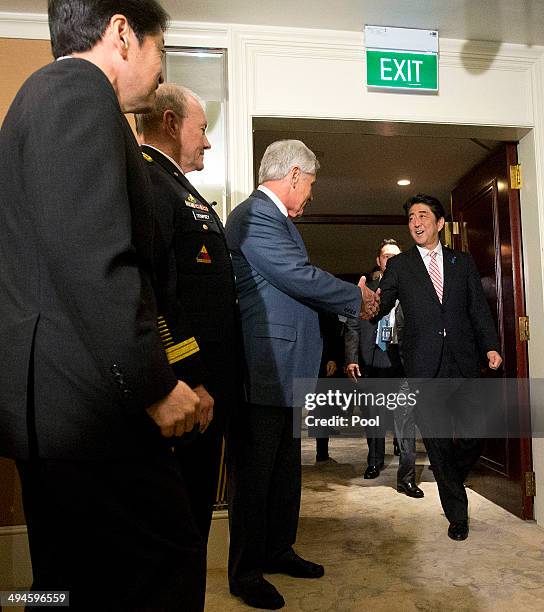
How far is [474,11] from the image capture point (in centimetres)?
266

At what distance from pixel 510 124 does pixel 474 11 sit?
0.57m

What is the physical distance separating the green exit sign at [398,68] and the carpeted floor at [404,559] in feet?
6.80

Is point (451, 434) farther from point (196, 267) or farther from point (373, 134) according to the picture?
point (196, 267)

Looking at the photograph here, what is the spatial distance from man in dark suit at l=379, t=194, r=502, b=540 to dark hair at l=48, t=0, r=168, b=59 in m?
2.19

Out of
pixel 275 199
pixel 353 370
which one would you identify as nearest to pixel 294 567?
pixel 275 199

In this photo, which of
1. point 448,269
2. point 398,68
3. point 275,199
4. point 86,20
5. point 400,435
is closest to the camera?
point 86,20

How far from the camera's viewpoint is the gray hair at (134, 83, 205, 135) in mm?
1601

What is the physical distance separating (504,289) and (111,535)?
282cm

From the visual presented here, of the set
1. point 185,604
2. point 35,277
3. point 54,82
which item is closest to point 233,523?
point 185,604

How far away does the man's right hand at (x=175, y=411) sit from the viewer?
3.07 ft

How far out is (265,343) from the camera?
207cm

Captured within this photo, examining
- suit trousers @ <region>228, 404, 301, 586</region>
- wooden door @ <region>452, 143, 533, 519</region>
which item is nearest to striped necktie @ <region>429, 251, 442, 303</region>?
wooden door @ <region>452, 143, 533, 519</region>

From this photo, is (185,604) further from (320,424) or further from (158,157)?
(320,424)

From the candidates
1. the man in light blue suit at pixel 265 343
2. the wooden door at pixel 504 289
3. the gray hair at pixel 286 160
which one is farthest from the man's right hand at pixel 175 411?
the wooden door at pixel 504 289
